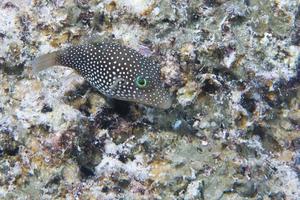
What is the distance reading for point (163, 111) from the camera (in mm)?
5496

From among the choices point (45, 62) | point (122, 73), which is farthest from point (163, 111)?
point (45, 62)

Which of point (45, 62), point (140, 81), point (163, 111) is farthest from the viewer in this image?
point (163, 111)

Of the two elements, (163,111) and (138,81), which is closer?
(138,81)

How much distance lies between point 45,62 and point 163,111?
5.54ft

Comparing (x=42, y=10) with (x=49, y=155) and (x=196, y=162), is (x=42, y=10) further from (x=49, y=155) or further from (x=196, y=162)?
(x=196, y=162)

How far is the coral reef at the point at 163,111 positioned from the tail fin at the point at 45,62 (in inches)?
14.9

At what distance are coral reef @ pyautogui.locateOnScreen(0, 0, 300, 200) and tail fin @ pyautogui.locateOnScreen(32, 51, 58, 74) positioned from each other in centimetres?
38

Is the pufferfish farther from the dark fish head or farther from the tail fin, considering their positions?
the tail fin

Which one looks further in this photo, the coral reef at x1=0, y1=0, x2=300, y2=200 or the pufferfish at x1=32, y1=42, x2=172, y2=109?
the coral reef at x1=0, y1=0, x2=300, y2=200

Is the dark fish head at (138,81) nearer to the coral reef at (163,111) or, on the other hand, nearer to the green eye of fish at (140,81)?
the green eye of fish at (140,81)

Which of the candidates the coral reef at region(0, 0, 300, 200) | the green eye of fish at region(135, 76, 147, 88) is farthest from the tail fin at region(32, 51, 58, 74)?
the green eye of fish at region(135, 76, 147, 88)

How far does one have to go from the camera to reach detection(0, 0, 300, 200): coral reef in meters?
5.09

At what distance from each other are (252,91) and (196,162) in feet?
4.49

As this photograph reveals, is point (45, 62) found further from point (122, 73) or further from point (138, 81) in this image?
point (138, 81)
